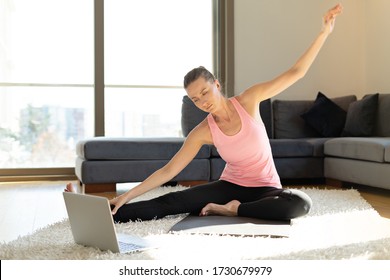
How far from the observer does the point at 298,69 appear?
9.27 ft

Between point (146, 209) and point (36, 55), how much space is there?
11.6ft

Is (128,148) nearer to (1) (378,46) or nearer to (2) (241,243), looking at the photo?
(2) (241,243)

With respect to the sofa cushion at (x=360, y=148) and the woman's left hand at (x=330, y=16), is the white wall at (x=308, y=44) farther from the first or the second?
the woman's left hand at (x=330, y=16)

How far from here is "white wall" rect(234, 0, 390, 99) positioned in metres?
6.36

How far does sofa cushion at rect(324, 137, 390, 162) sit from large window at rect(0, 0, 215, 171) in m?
1.94

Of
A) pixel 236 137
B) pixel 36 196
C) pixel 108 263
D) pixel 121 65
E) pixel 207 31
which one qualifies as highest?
pixel 207 31

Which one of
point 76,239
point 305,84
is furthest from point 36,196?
point 305,84

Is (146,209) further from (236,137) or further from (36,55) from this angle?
(36,55)

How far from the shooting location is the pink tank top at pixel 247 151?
2879 millimetres

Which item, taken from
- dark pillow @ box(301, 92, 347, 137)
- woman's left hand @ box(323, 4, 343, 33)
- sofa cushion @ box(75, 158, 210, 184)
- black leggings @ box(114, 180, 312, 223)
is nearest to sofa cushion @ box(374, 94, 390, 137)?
dark pillow @ box(301, 92, 347, 137)

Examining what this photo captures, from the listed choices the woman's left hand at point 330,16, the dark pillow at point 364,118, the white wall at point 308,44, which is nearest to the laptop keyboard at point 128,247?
the woman's left hand at point 330,16

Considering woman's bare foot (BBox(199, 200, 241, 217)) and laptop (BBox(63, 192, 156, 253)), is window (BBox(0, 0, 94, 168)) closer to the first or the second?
woman's bare foot (BBox(199, 200, 241, 217))

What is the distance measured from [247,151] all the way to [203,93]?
0.44 m

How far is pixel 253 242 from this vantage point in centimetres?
244
